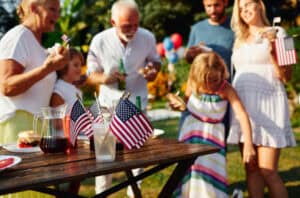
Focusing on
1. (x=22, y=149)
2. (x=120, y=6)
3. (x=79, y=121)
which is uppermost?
(x=120, y=6)

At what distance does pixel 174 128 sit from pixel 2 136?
20.4 ft

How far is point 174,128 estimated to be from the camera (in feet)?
30.3

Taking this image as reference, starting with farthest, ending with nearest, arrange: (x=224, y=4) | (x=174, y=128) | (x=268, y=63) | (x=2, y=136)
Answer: (x=174, y=128), (x=224, y=4), (x=268, y=63), (x=2, y=136)

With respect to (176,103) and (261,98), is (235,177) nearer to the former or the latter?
(261,98)

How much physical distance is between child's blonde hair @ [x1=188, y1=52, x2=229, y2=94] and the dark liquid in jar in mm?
1471

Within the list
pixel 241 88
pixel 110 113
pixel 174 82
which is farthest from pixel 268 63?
pixel 174 82

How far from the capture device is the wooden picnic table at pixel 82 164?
77.9 inches

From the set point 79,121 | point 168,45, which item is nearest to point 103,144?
point 79,121

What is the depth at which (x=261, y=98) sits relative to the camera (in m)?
3.85

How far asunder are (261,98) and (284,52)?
1.30 feet

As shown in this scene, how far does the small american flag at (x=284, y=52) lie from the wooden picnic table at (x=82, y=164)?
3.97 feet

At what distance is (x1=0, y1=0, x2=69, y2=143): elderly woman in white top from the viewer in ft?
Answer: 9.80

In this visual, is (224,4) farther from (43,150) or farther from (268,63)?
(43,150)

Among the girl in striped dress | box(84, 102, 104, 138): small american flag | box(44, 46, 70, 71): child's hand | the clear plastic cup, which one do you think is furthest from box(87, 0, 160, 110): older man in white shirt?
the clear plastic cup
